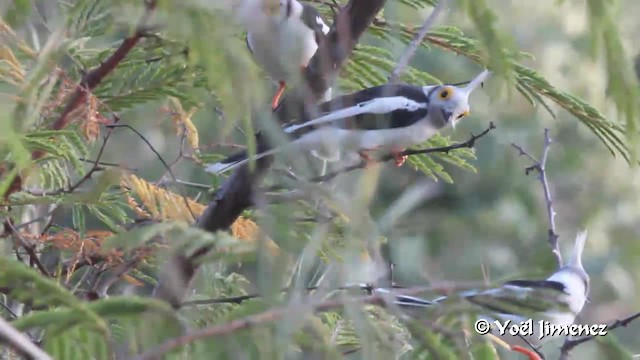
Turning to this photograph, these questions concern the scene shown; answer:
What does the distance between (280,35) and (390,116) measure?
2.20 feet

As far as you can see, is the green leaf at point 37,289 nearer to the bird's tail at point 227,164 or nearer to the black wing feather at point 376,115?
the black wing feather at point 376,115

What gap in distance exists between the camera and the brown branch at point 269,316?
0.56 metres

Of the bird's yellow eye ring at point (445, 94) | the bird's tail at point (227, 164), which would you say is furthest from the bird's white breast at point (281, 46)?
the bird's yellow eye ring at point (445, 94)

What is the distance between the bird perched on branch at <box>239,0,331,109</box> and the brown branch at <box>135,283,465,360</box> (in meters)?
0.14

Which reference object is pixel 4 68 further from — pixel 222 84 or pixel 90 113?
pixel 222 84

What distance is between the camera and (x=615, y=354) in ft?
2.92

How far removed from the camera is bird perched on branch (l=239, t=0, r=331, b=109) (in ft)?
1.89

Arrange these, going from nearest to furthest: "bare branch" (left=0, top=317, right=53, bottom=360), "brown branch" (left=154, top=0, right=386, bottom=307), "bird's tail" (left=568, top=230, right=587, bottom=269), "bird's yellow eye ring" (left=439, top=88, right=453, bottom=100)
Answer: "bare branch" (left=0, top=317, right=53, bottom=360) < "brown branch" (left=154, top=0, right=386, bottom=307) < "bird's yellow eye ring" (left=439, top=88, right=453, bottom=100) < "bird's tail" (left=568, top=230, right=587, bottom=269)

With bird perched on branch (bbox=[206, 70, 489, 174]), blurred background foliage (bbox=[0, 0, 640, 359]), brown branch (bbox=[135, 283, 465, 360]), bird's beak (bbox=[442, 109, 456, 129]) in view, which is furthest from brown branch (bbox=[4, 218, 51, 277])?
bird's beak (bbox=[442, 109, 456, 129])

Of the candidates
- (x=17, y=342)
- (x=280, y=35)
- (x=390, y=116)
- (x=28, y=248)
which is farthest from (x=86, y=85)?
(x=17, y=342)

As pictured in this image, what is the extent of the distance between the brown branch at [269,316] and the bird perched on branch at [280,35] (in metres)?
0.14

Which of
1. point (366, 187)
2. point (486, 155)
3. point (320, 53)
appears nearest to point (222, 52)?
point (366, 187)

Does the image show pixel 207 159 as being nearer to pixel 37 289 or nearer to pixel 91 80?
pixel 91 80

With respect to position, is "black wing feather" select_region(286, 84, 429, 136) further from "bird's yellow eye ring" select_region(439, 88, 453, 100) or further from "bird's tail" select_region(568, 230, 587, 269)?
"bird's tail" select_region(568, 230, 587, 269)
